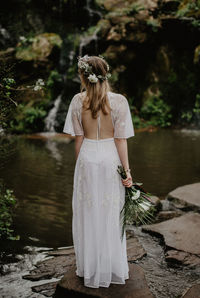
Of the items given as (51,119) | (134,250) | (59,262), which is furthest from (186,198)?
(51,119)

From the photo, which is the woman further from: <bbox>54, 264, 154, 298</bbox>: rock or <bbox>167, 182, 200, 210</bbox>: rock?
<bbox>167, 182, 200, 210</bbox>: rock

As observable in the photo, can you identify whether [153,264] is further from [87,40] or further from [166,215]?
[87,40]

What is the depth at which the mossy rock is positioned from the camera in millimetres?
14836

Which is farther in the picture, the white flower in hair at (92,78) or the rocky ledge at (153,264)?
the rocky ledge at (153,264)

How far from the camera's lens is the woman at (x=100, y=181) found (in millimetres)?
3291

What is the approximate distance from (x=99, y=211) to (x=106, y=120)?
2.93ft

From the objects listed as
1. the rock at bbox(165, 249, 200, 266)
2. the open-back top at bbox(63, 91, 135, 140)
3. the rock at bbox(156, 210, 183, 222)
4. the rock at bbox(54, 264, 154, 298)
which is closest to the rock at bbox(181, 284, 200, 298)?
the rock at bbox(54, 264, 154, 298)

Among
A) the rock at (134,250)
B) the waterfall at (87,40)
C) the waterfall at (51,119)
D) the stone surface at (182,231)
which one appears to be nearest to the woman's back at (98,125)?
the rock at (134,250)

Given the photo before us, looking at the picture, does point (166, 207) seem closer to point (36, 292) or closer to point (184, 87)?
point (36, 292)

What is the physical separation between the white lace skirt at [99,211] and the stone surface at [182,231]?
1.45 meters

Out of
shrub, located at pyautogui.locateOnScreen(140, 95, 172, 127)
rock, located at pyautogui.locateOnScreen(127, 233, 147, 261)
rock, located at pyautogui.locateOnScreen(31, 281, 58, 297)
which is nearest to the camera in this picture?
rock, located at pyautogui.locateOnScreen(31, 281, 58, 297)

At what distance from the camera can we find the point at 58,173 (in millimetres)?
8414

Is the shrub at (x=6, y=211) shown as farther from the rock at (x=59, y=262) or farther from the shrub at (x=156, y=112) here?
the shrub at (x=156, y=112)

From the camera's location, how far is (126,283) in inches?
137
